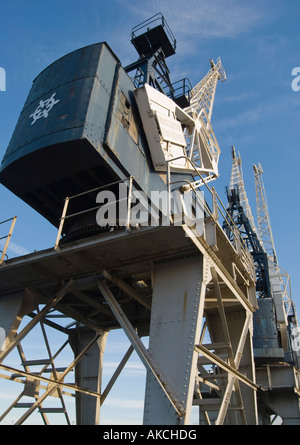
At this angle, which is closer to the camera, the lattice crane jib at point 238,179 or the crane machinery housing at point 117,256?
the crane machinery housing at point 117,256

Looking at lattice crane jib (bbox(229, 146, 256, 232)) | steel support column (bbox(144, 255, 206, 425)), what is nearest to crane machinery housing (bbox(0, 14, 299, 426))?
steel support column (bbox(144, 255, 206, 425))

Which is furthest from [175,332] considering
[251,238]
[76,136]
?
[251,238]

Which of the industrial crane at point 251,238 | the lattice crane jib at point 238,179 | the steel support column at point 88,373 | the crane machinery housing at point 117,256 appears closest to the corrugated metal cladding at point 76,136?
the crane machinery housing at point 117,256

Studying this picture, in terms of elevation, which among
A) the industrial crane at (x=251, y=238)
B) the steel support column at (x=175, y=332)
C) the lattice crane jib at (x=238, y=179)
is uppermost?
the lattice crane jib at (x=238, y=179)

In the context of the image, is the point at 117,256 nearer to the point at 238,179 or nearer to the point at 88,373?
the point at 88,373

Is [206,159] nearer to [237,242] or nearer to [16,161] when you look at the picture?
[237,242]

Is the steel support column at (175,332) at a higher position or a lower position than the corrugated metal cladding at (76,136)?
lower

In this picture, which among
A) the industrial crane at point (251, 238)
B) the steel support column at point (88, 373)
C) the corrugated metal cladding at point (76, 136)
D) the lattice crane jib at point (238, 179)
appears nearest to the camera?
the corrugated metal cladding at point (76, 136)

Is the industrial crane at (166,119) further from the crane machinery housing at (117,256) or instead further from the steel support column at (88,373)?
the steel support column at (88,373)

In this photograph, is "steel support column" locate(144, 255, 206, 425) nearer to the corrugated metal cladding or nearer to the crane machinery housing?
the crane machinery housing
